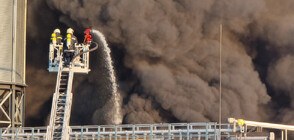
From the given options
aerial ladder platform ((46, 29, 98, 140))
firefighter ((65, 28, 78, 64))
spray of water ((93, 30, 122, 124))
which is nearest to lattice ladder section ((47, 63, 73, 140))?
aerial ladder platform ((46, 29, 98, 140))

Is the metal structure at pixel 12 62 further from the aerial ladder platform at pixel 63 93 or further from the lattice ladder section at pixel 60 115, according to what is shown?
the lattice ladder section at pixel 60 115

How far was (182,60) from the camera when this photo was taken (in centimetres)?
5066

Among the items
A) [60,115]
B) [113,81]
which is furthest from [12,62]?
[60,115]

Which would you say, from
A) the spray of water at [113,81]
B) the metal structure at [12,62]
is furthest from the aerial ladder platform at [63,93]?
the spray of water at [113,81]

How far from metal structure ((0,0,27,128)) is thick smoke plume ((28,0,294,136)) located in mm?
3615

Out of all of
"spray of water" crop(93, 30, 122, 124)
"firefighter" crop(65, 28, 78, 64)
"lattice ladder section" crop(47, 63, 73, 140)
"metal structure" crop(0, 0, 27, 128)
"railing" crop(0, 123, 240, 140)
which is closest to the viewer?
"lattice ladder section" crop(47, 63, 73, 140)

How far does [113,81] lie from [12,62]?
7359 millimetres

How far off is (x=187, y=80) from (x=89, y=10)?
7.74 metres

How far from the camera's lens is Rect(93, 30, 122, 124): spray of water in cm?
4934

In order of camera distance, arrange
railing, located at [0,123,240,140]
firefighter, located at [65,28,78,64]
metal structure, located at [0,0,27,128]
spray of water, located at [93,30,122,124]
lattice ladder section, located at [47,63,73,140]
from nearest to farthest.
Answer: lattice ladder section, located at [47,63,73,140] < firefighter, located at [65,28,78,64] < railing, located at [0,123,240,140] < metal structure, located at [0,0,27,128] < spray of water, located at [93,30,122,124]

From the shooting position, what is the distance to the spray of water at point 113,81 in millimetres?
→ 49344

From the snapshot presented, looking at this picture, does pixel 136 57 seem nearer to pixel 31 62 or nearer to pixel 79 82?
pixel 79 82

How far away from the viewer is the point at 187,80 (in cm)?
4950

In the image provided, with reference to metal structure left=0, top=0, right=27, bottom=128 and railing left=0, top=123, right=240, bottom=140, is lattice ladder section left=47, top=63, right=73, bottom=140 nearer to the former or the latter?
railing left=0, top=123, right=240, bottom=140
